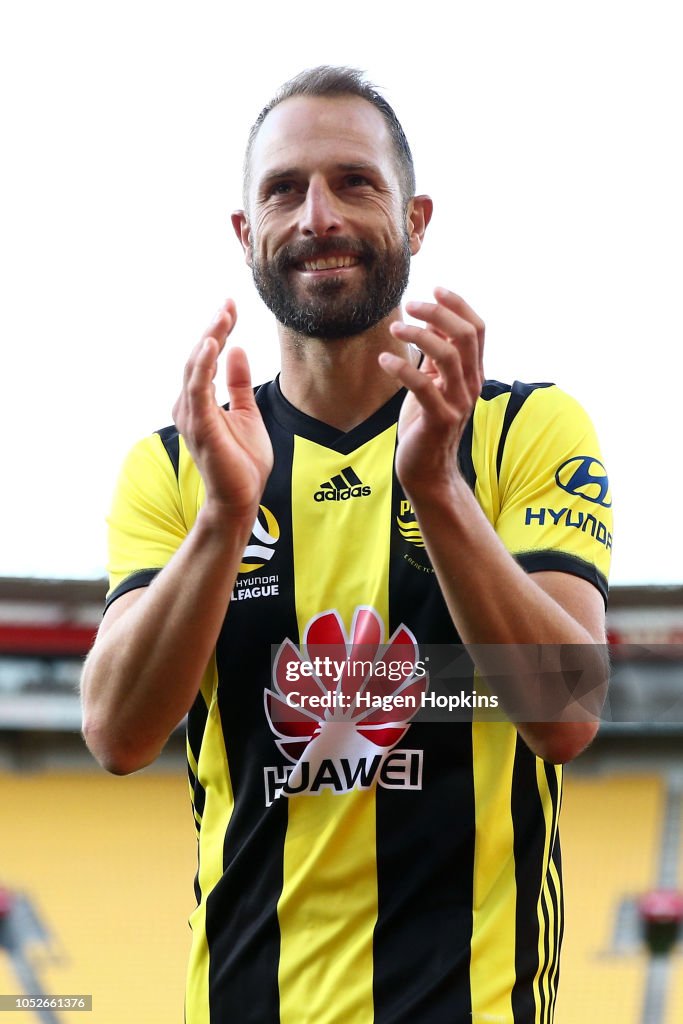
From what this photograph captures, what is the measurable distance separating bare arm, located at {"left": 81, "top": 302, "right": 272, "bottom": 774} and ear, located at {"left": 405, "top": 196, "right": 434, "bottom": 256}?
59 centimetres

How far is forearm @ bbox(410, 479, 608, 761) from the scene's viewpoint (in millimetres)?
1632

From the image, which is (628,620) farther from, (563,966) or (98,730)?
(98,730)

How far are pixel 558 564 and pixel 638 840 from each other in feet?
11.5

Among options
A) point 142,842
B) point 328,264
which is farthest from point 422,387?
point 142,842

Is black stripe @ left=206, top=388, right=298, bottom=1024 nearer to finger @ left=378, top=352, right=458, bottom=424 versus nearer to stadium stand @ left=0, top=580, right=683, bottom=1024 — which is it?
finger @ left=378, top=352, right=458, bottom=424

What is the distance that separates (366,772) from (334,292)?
0.78m

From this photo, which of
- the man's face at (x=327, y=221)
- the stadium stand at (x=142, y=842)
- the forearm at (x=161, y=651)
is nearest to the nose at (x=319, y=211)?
the man's face at (x=327, y=221)

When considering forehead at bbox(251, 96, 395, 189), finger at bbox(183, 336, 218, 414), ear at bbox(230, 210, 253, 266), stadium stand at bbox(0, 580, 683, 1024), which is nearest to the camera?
finger at bbox(183, 336, 218, 414)

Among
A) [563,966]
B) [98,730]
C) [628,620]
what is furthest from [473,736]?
[563,966]

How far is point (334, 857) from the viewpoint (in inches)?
71.9

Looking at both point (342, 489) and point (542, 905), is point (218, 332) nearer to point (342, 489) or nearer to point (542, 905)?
point (342, 489)

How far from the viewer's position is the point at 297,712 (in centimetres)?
195

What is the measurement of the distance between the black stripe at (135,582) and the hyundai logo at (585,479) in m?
0.69

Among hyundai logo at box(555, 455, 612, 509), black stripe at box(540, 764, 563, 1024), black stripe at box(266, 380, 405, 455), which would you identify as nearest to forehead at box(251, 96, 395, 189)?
black stripe at box(266, 380, 405, 455)
